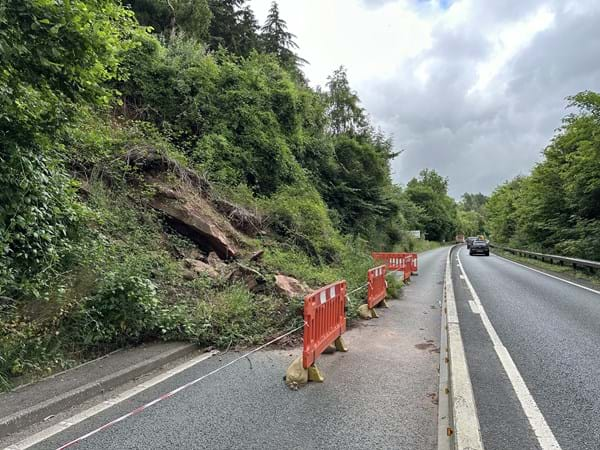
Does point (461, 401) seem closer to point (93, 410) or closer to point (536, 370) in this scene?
point (536, 370)

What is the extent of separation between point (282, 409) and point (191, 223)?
6650mm

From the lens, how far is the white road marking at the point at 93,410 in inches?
137

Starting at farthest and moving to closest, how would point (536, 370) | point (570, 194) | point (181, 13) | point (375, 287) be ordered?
point (570, 194) < point (181, 13) < point (375, 287) < point (536, 370)

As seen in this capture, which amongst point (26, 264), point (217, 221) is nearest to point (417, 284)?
point (217, 221)

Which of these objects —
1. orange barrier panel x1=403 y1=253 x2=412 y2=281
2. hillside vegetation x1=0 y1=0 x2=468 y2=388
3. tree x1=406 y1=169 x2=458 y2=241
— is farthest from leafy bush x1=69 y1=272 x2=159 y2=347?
tree x1=406 y1=169 x2=458 y2=241

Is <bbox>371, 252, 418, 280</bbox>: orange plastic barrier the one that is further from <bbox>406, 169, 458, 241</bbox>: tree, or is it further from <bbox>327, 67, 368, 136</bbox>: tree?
<bbox>406, 169, 458, 241</bbox>: tree

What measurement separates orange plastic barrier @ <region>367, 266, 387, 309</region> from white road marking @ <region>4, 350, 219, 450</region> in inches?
186

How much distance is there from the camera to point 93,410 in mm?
4086

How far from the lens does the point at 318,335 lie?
5.47 m

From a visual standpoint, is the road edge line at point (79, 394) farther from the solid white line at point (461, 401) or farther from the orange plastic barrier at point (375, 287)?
the orange plastic barrier at point (375, 287)

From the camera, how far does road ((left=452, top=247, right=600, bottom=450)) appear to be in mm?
3795

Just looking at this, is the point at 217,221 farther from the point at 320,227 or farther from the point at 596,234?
the point at 596,234

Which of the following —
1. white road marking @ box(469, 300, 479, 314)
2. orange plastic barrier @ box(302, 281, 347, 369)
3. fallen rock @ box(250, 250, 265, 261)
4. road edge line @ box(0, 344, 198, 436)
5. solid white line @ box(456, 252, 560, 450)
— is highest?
fallen rock @ box(250, 250, 265, 261)

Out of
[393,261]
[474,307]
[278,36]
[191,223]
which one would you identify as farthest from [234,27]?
[474,307]
